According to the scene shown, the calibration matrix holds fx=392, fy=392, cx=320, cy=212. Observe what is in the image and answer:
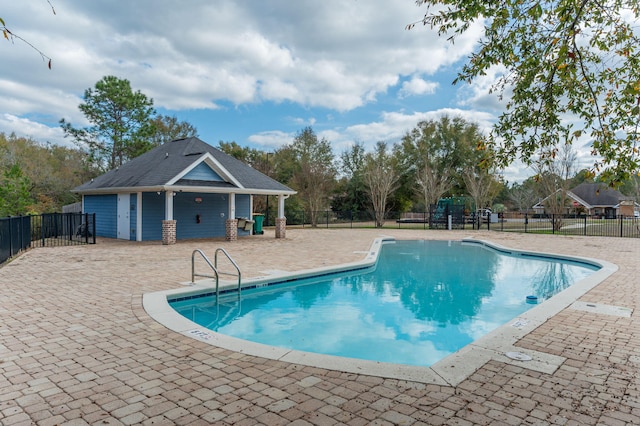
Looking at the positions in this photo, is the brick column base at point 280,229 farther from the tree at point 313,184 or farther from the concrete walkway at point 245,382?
the concrete walkway at point 245,382

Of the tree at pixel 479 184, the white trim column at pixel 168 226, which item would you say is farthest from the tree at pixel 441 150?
the white trim column at pixel 168 226

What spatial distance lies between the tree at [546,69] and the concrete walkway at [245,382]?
210 centimetres

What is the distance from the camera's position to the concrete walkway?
2.95 meters

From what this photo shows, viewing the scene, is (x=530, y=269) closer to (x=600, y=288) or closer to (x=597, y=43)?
(x=600, y=288)

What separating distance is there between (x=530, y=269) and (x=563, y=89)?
992 cm

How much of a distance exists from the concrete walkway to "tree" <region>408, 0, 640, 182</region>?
210 cm

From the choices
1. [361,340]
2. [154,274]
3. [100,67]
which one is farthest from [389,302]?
[100,67]

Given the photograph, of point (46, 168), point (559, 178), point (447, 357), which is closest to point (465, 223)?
point (559, 178)

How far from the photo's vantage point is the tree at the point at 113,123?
29156 mm

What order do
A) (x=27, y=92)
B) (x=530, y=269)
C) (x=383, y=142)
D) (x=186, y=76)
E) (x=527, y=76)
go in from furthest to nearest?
(x=383, y=142) → (x=186, y=76) → (x=27, y=92) → (x=530, y=269) → (x=527, y=76)

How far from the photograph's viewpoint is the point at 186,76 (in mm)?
21500

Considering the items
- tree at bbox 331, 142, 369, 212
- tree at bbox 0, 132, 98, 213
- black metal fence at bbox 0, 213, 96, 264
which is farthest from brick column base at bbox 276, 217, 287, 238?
tree at bbox 331, 142, 369, 212

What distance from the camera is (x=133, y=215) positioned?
1678cm

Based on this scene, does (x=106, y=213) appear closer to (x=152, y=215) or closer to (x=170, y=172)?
(x=152, y=215)
